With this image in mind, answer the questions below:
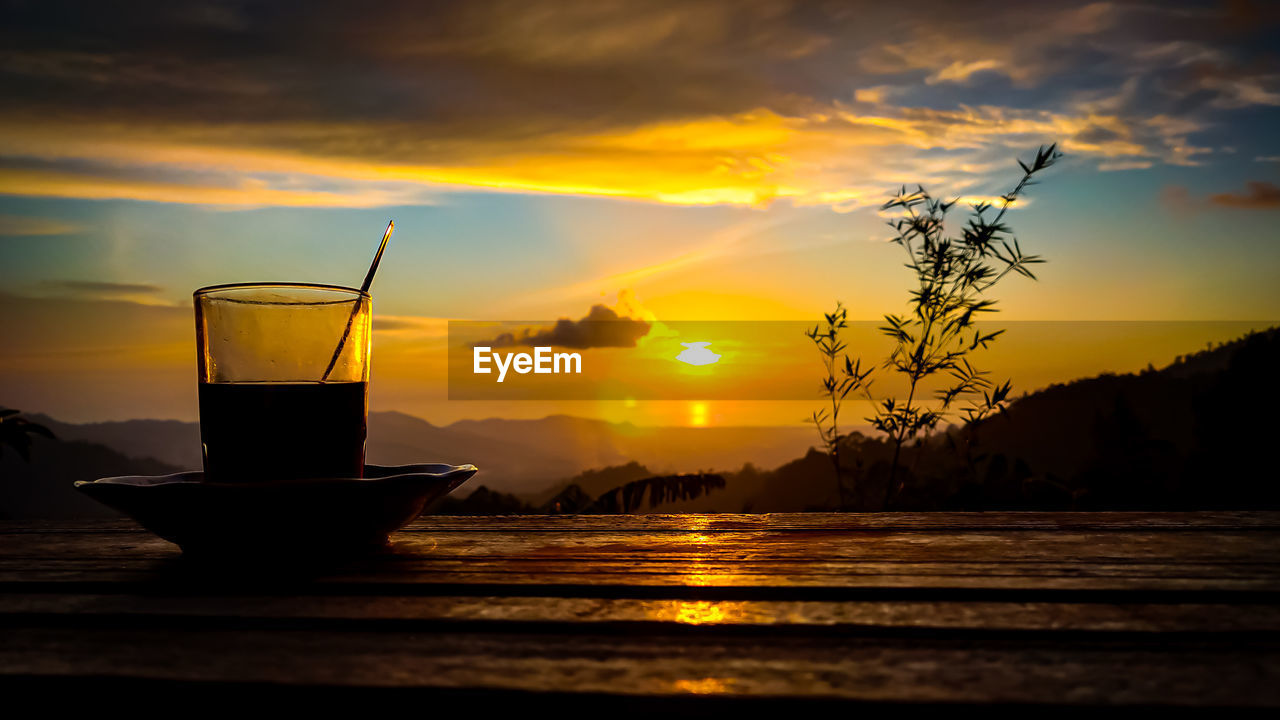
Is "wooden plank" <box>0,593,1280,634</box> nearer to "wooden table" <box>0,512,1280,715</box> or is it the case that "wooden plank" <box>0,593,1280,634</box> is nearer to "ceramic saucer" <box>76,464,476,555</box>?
"wooden table" <box>0,512,1280,715</box>

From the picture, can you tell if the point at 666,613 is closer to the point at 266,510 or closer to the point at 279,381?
the point at 266,510

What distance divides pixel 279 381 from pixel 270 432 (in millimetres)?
76

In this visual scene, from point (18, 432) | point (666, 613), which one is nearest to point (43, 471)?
point (18, 432)

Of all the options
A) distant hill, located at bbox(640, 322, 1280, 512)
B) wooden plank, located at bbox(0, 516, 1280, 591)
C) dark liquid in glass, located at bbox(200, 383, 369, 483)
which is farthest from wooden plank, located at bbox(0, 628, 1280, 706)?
distant hill, located at bbox(640, 322, 1280, 512)

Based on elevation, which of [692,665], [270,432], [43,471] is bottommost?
[692,665]

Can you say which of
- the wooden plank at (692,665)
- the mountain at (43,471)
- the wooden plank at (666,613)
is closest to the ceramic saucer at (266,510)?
the wooden plank at (666,613)

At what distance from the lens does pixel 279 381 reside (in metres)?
1.18

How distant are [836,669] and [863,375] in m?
3.27

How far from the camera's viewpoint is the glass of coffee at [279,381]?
3.78ft

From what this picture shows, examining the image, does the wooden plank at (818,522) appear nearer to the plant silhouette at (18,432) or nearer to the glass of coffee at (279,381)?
the glass of coffee at (279,381)

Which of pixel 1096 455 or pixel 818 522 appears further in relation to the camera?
pixel 1096 455

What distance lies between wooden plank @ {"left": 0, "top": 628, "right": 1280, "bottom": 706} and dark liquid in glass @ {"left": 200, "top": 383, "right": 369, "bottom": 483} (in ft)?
1.24

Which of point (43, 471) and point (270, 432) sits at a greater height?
point (270, 432)

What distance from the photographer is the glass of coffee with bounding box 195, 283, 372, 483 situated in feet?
3.78
